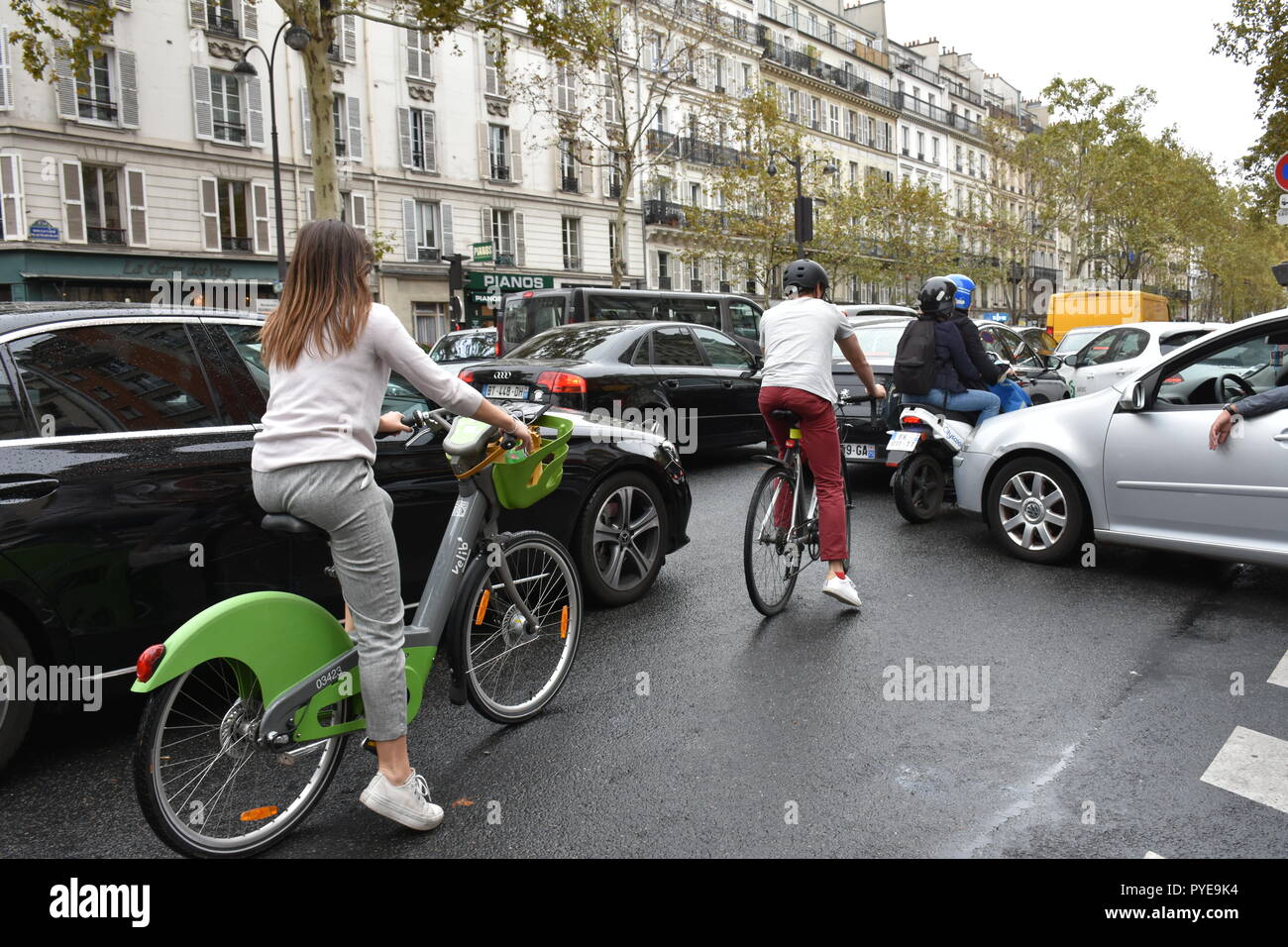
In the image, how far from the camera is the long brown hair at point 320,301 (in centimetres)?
294

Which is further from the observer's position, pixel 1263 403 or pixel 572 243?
pixel 572 243

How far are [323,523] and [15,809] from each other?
142 cm

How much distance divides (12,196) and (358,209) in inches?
405

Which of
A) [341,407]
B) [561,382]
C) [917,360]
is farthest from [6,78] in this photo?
[341,407]

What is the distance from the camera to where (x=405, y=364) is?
299 centimetres

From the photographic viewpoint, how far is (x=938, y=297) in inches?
311

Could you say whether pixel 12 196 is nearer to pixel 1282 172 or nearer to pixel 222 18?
pixel 222 18

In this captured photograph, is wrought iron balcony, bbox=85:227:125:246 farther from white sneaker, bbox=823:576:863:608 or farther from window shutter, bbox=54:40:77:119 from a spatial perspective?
white sneaker, bbox=823:576:863:608

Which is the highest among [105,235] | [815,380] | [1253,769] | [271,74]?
[271,74]

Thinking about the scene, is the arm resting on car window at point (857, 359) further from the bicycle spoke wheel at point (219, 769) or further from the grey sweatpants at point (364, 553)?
the bicycle spoke wheel at point (219, 769)

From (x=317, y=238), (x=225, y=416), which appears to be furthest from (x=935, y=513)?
(x=317, y=238)

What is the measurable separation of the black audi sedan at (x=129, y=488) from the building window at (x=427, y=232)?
33.3 metres

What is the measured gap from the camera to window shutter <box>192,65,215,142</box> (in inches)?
1193

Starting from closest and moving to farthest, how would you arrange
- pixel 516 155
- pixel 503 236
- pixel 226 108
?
pixel 226 108 → pixel 503 236 → pixel 516 155
